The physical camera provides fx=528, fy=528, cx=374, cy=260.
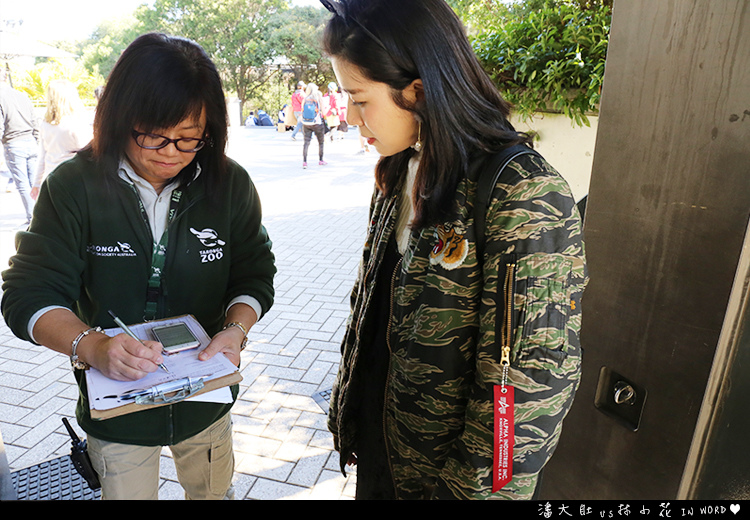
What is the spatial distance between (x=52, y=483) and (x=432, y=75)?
2735 millimetres

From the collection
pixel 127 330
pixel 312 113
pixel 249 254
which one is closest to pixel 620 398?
pixel 249 254

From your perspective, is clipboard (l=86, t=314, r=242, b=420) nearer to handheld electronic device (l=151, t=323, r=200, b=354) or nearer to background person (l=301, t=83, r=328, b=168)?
handheld electronic device (l=151, t=323, r=200, b=354)

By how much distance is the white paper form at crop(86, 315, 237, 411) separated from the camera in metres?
1.34

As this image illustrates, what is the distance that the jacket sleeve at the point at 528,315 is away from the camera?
1.11m

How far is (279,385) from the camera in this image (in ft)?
11.9

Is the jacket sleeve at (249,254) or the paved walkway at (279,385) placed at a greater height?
the jacket sleeve at (249,254)

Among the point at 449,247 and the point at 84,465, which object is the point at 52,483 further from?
the point at 449,247

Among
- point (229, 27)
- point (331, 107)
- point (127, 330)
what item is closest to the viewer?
point (127, 330)

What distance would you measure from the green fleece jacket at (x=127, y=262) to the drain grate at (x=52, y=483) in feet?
3.97

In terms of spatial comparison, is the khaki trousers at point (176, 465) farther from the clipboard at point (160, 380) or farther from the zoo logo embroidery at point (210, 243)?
the zoo logo embroidery at point (210, 243)

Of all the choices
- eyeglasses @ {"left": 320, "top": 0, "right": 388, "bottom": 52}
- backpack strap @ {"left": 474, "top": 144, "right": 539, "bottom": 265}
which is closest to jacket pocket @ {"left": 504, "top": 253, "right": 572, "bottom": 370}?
backpack strap @ {"left": 474, "top": 144, "right": 539, "bottom": 265}

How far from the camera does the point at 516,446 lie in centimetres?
118

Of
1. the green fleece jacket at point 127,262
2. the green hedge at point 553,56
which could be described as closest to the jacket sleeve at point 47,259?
the green fleece jacket at point 127,262
